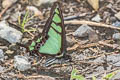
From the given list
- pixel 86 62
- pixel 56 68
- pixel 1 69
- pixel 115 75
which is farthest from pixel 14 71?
pixel 115 75

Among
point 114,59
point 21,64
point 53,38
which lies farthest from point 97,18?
point 21,64

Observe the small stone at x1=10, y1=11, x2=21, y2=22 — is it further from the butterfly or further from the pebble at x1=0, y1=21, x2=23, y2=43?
the butterfly

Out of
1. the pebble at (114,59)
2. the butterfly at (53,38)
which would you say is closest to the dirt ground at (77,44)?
the pebble at (114,59)

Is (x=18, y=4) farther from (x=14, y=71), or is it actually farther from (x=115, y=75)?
(x=115, y=75)

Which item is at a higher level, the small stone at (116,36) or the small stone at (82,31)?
the small stone at (82,31)

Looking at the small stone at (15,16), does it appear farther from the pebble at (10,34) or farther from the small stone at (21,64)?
the small stone at (21,64)

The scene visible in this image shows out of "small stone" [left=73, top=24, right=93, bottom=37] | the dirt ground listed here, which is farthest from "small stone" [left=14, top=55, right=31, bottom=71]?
"small stone" [left=73, top=24, right=93, bottom=37]
